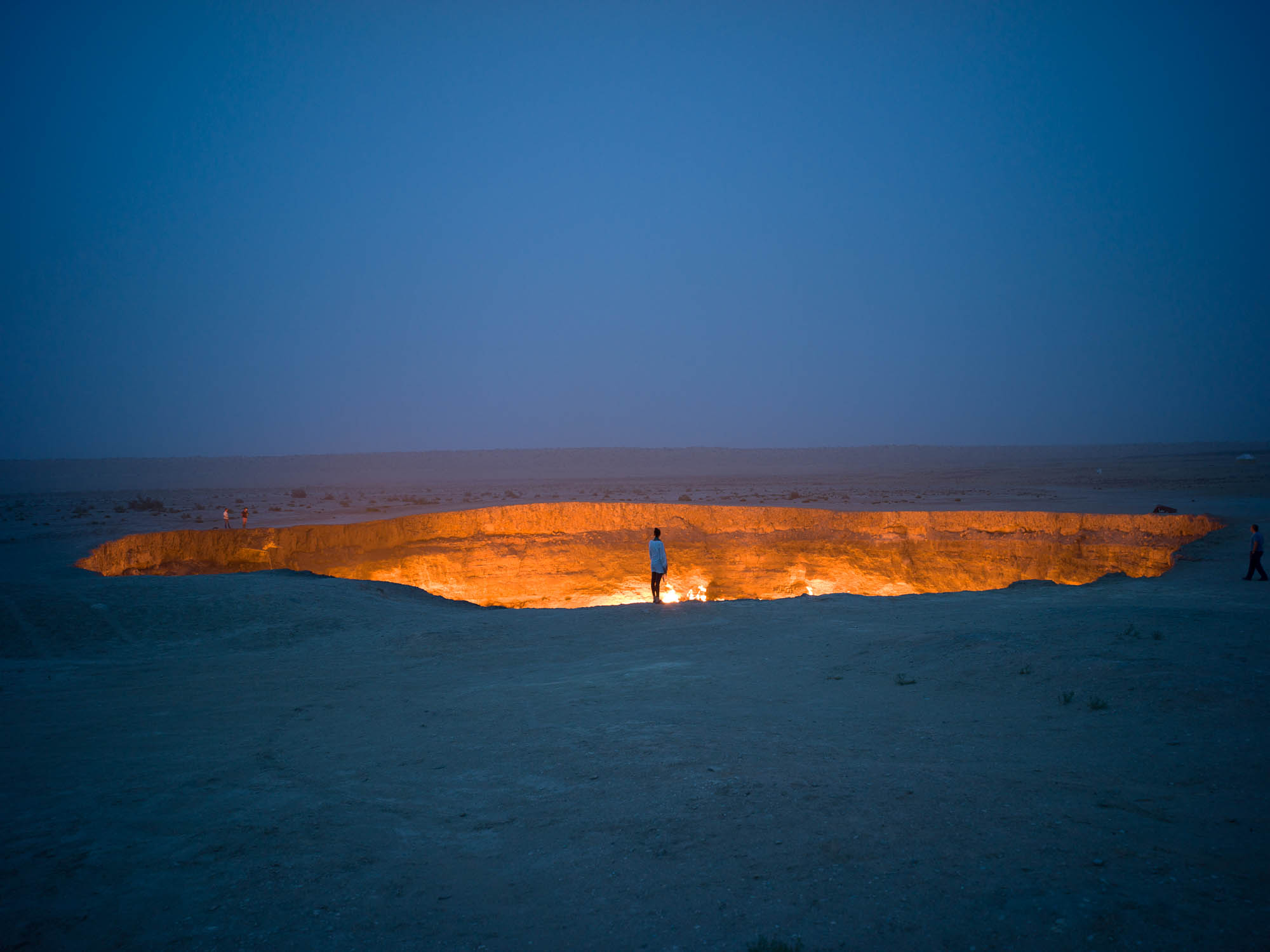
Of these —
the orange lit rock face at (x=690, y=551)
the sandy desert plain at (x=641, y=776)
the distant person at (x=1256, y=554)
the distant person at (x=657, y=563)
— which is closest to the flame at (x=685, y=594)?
the orange lit rock face at (x=690, y=551)

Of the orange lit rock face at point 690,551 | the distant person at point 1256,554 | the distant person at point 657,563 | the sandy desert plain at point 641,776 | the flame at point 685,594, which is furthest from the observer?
the flame at point 685,594

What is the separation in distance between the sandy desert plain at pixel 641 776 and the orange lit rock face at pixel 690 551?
29.0 feet

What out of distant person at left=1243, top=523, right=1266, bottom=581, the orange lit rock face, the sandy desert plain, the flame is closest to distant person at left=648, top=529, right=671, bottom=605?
the sandy desert plain

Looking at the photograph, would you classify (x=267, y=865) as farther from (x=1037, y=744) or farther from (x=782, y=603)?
(x=782, y=603)

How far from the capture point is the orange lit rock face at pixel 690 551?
19.7 metres

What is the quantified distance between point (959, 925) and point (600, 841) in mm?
1679

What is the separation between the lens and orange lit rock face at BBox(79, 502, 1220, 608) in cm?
1969

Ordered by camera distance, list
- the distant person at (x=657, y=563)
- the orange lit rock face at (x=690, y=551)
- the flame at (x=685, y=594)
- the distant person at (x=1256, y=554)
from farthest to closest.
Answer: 1. the flame at (x=685, y=594)
2. the orange lit rock face at (x=690, y=551)
3. the distant person at (x=1256, y=554)
4. the distant person at (x=657, y=563)

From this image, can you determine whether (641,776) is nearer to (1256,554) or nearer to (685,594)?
(1256,554)

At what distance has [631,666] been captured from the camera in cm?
807

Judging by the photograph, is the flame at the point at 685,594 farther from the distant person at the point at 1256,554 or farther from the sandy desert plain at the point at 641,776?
the distant person at the point at 1256,554

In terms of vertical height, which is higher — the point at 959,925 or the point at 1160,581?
the point at 959,925

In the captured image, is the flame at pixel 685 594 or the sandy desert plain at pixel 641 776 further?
the flame at pixel 685 594

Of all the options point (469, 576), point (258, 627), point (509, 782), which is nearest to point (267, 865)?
point (509, 782)
